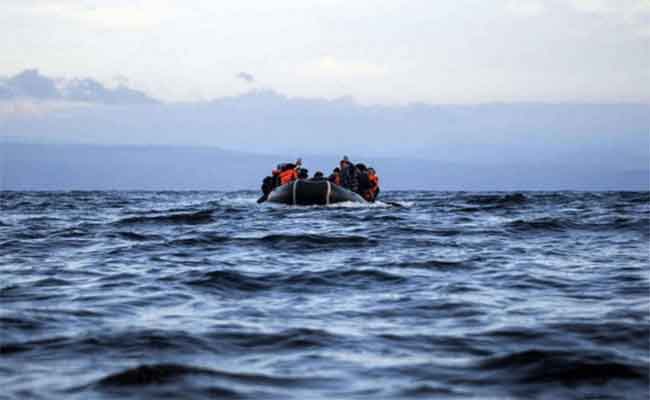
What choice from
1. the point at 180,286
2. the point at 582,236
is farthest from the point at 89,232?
the point at 582,236

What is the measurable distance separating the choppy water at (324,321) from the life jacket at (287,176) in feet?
67.0

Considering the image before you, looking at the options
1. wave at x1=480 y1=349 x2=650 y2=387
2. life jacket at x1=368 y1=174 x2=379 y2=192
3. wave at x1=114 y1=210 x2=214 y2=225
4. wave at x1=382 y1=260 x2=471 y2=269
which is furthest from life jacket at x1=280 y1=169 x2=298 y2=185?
wave at x1=480 y1=349 x2=650 y2=387

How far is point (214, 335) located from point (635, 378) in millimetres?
3404

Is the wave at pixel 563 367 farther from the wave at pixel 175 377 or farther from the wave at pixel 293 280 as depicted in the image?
the wave at pixel 293 280

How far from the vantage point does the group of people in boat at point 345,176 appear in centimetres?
3500

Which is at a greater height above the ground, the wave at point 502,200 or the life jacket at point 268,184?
the life jacket at point 268,184

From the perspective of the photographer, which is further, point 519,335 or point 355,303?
point 355,303

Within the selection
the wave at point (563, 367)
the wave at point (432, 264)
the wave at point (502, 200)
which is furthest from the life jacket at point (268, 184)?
the wave at point (563, 367)

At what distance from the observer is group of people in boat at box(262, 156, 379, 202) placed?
115 ft

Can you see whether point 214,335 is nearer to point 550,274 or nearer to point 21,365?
point 21,365

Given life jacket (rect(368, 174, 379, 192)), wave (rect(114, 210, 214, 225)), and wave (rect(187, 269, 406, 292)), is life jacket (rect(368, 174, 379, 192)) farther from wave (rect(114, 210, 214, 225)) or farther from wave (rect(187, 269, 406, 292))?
wave (rect(187, 269, 406, 292))

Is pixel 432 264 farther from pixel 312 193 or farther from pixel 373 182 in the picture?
pixel 373 182

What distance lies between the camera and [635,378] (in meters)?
5.38

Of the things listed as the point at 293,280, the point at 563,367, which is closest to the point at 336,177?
the point at 293,280
